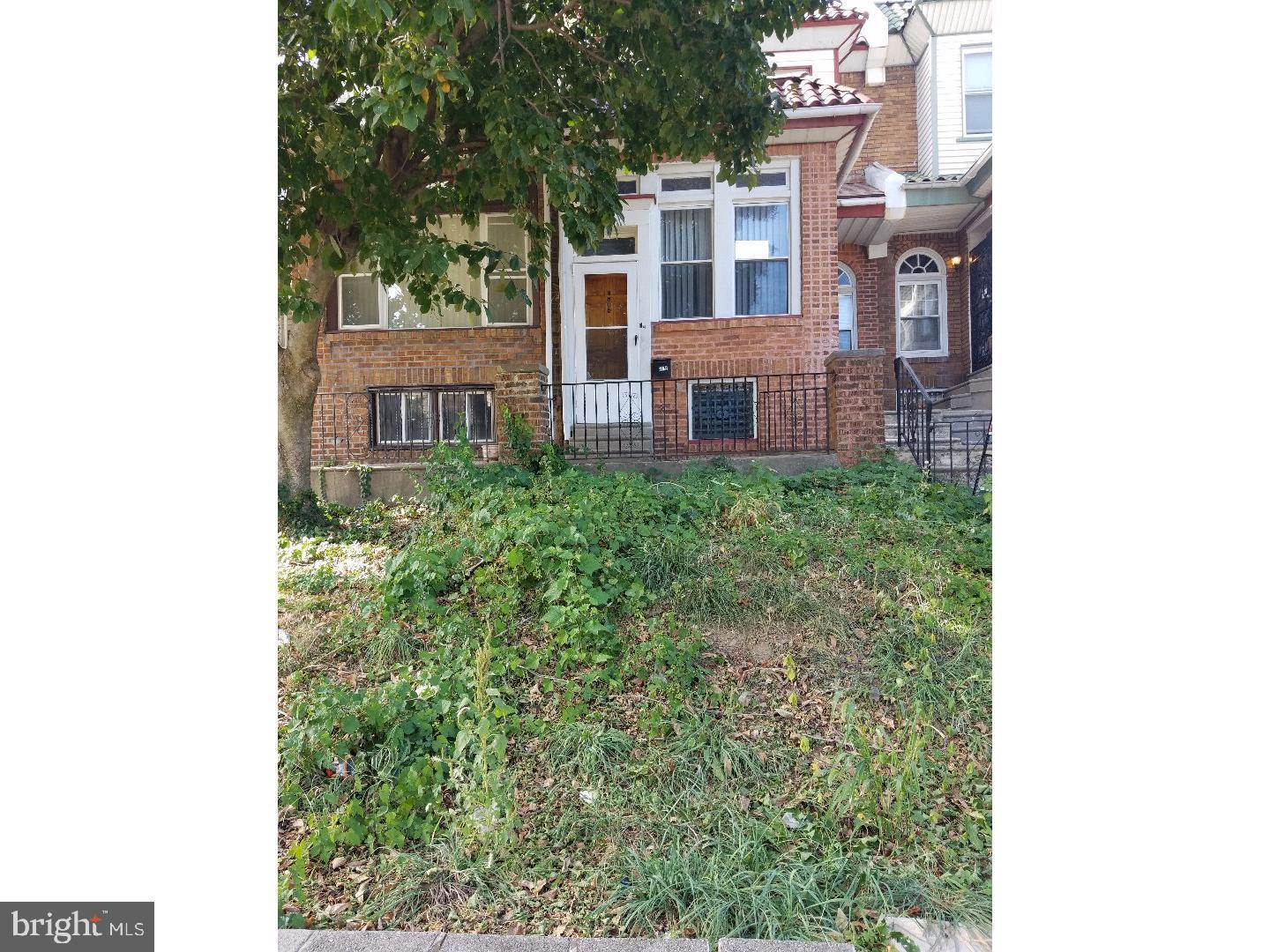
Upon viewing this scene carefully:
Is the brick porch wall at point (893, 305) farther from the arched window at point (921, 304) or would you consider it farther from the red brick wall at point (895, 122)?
the red brick wall at point (895, 122)

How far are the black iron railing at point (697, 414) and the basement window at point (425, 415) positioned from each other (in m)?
1.20

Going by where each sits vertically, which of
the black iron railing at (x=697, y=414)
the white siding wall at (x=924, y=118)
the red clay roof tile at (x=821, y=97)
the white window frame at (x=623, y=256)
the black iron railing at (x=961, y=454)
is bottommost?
the black iron railing at (x=961, y=454)

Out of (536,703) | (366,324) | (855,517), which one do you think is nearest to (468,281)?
(366,324)

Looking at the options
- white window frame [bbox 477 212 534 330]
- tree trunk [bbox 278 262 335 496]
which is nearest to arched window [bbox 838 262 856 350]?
white window frame [bbox 477 212 534 330]

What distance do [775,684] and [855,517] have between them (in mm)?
2317

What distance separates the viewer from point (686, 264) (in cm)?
952

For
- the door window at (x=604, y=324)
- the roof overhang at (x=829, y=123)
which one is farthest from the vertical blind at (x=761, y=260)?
the door window at (x=604, y=324)

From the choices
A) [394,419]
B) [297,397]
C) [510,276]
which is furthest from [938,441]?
[297,397]

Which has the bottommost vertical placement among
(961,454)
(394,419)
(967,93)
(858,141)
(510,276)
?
(961,454)

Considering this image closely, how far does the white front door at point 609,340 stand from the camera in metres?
9.38

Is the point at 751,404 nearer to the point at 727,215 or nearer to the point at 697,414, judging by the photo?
the point at 697,414

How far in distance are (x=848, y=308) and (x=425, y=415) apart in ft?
24.8

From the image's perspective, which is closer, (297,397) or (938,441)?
(297,397)

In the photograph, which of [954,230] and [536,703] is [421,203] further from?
[954,230]
